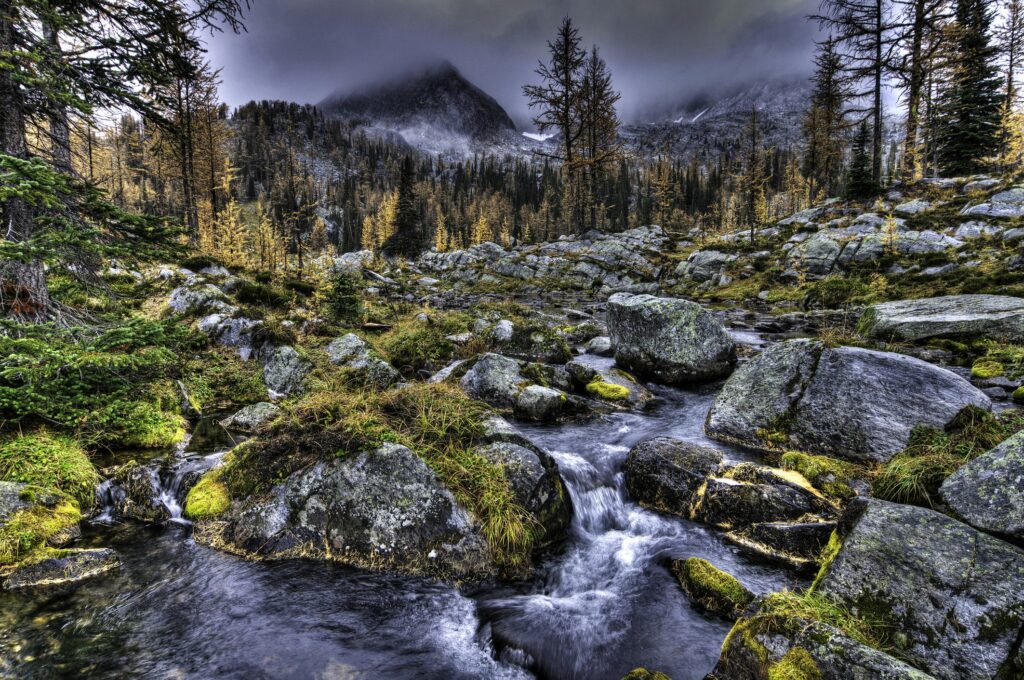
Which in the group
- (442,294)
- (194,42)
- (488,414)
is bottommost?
(488,414)

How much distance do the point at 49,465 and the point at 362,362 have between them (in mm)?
6261

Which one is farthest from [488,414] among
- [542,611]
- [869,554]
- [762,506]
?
[869,554]

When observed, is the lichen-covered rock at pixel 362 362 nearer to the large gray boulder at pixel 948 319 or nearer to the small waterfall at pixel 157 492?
the small waterfall at pixel 157 492

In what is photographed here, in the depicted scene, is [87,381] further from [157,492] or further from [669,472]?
[669,472]

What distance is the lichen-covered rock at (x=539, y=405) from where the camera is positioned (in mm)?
9867

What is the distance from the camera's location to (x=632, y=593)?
17.4 feet

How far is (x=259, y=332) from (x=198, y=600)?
9856 mm

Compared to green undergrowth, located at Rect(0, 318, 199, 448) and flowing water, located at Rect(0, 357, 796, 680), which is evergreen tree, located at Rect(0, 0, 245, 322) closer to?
green undergrowth, located at Rect(0, 318, 199, 448)

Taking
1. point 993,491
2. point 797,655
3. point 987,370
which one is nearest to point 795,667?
point 797,655

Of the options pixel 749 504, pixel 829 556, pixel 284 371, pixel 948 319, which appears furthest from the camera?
pixel 284 371

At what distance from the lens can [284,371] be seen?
38.1 ft

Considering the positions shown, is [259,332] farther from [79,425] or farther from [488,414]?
[488,414]

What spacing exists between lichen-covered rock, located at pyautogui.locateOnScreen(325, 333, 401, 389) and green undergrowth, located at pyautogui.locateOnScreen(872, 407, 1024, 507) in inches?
377

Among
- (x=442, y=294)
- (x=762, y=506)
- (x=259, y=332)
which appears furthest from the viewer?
(x=442, y=294)
